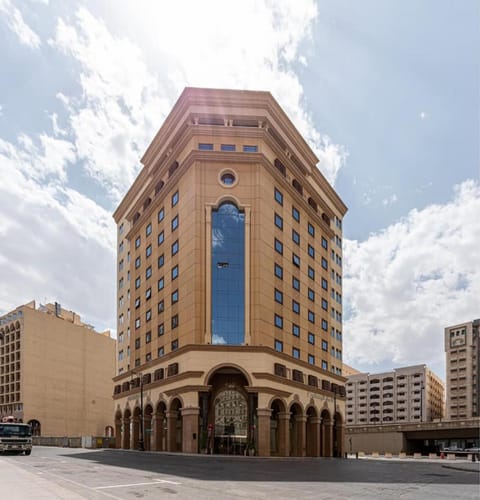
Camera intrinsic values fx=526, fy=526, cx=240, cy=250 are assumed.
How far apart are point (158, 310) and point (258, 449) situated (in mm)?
20825

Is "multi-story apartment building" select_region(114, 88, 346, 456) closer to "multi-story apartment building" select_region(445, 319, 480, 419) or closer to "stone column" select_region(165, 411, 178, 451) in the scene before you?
"stone column" select_region(165, 411, 178, 451)

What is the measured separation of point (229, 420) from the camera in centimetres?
5369

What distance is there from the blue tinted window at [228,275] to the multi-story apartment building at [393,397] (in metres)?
136

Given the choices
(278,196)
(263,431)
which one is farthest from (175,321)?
(278,196)

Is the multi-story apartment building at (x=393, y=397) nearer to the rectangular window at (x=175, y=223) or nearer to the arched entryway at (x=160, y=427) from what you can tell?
the arched entryway at (x=160, y=427)

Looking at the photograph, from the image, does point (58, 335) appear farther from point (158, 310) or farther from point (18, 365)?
point (158, 310)

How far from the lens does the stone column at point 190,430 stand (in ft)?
168

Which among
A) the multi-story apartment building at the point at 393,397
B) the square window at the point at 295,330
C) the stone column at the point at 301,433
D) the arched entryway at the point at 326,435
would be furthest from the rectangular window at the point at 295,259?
the multi-story apartment building at the point at 393,397

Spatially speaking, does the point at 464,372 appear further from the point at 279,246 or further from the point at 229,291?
the point at 229,291

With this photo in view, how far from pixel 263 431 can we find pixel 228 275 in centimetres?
1581

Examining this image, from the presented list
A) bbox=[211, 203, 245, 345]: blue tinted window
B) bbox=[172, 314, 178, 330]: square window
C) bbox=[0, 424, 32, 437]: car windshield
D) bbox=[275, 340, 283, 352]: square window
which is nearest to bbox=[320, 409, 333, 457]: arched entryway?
bbox=[275, 340, 283, 352]: square window

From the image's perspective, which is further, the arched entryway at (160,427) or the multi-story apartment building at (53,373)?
the multi-story apartment building at (53,373)

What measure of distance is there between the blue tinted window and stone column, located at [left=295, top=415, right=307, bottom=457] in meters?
14.8

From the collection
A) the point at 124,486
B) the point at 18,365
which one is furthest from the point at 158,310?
the point at 18,365
